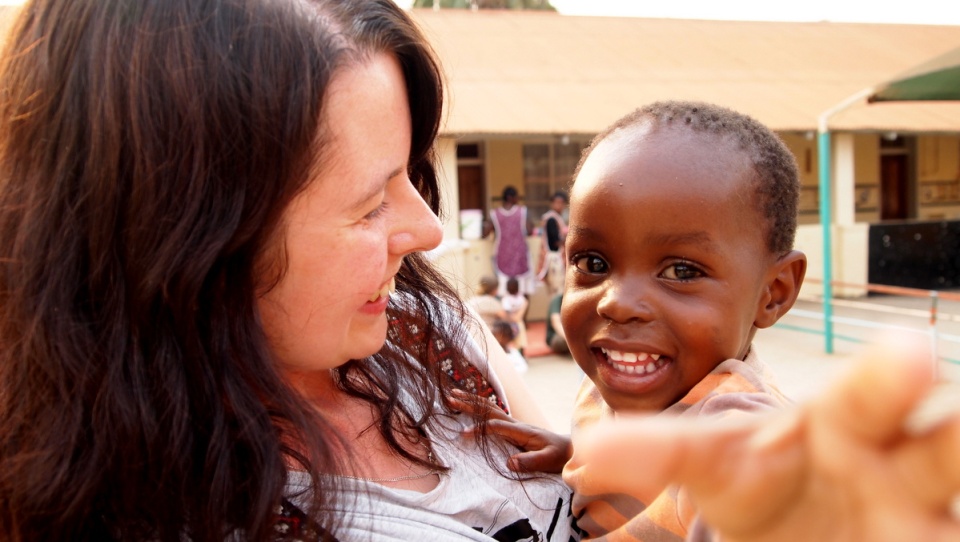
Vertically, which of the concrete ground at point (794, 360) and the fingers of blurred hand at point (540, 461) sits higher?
the fingers of blurred hand at point (540, 461)

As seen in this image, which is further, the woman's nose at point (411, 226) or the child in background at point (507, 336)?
the child in background at point (507, 336)

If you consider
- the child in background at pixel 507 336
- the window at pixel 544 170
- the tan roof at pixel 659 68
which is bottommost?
the child in background at pixel 507 336

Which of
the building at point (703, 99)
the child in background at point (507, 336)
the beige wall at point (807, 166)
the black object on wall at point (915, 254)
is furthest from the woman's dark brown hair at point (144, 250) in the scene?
the beige wall at point (807, 166)

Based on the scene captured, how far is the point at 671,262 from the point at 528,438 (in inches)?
19.3

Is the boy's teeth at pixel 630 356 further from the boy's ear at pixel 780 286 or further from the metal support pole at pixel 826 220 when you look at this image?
the metal support pole at pixel 826 220

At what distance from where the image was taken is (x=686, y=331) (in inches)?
56.6

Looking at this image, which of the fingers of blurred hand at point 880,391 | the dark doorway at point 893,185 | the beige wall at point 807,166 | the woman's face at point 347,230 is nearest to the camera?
the fingers of blurred hand at point 880,391

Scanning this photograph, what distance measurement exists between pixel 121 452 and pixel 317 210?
1.43 feet

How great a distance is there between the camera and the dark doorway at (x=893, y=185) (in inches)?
592

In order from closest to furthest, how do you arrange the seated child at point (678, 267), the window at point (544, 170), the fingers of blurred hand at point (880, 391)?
the fingers of blurred hand at point (880, 391)
the seated child at point (678, 267)
the window at point (544, 170)

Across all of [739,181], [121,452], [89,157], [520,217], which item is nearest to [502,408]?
[739,181]

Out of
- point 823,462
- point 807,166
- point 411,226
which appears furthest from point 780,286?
point 807,166

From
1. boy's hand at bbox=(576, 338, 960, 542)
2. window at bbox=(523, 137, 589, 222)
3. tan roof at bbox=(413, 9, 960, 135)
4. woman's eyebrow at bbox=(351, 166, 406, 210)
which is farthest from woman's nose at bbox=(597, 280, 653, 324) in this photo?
window at bbox=(523, 137, 589, 222)

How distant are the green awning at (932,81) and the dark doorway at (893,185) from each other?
10.1 m
